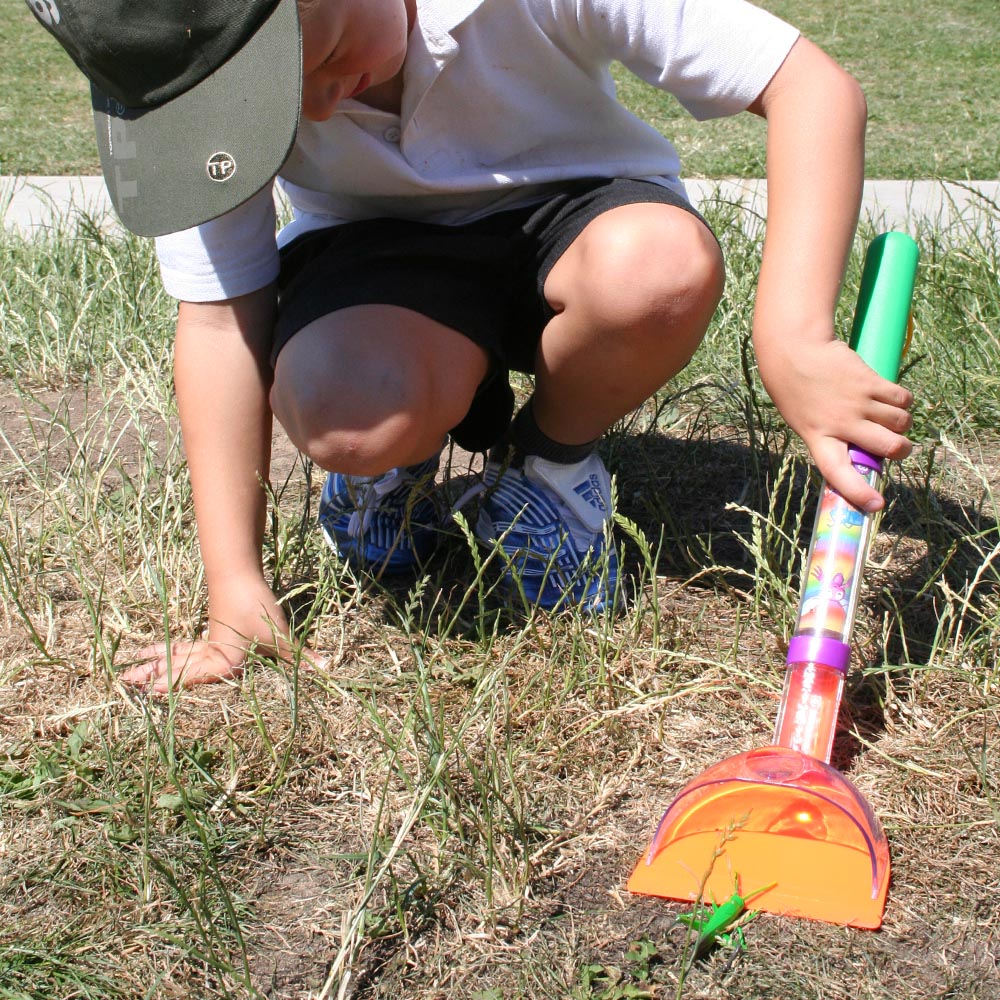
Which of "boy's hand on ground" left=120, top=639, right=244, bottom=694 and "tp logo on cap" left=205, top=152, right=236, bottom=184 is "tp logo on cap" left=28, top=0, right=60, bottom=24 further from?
"boy's hand on ground" left=120, top=639, right=244, bottom=694

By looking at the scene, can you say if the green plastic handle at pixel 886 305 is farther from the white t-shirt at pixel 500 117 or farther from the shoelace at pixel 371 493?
the shoelace at pixel 371 493

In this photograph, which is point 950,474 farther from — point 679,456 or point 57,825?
point 57,825

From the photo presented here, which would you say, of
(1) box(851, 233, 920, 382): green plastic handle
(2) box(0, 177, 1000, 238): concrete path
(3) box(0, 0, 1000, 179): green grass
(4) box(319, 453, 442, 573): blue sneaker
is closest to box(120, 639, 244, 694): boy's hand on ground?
(4) box(319, 453, 442, 573): blue sneaker

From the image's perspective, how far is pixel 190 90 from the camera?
1.33 meters

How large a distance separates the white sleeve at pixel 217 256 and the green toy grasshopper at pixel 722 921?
108 cm

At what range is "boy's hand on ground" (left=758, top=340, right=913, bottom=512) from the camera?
4.29 ft

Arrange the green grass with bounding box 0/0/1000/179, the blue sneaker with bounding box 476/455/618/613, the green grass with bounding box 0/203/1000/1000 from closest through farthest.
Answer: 1. the green grass with bounding box 0/203/1000/1000
2. the blue sneaker with bounding box 476/455/618/613
3. the green grass with bounding box 0/0/1000/179

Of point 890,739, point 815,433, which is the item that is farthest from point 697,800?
point 815,433

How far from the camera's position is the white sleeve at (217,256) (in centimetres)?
170

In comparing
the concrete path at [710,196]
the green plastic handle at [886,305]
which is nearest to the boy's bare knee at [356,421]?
the green plastic handle at [886,305]

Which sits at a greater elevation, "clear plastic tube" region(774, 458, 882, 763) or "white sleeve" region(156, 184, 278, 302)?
"white sleeve" region(156, 184, 278, 302)

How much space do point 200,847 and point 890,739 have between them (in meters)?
0.81

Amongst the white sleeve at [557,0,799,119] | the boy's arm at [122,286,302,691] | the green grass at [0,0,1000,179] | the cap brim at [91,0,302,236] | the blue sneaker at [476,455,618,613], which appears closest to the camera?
A: the cap brim at [91,0,302,236]

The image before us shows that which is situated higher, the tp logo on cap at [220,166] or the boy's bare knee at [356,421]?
the tp logo on cap at [220,166]
